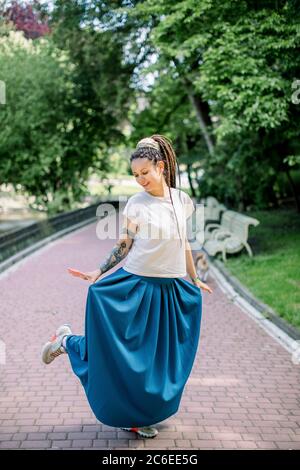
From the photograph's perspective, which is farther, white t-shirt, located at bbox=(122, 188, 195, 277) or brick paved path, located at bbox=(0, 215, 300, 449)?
brick paved path, located at bbox=(0, 215, 300, 449)

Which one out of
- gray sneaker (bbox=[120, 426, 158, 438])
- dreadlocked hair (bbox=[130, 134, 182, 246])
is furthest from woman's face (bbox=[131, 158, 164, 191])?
gray sneaker (bbox=[120, 426, 158, 438])

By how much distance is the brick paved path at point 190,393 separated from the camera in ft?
14.8

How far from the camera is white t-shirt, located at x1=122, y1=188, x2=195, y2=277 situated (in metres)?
4.30

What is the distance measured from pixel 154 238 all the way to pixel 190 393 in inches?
77.1

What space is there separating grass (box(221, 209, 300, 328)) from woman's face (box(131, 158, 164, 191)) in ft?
13.4

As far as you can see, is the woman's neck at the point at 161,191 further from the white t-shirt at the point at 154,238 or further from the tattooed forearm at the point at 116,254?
the tattooed forearm at the point at 116,254

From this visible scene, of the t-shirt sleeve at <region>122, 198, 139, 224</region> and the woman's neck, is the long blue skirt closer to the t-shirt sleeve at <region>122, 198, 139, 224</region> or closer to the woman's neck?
the t-shirt sleeve at <region>122, 198, 139, 224</region>

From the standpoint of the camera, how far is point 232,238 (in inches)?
538

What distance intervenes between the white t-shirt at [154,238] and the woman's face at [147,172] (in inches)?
4.0

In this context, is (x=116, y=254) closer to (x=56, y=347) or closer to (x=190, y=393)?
(x=56, y=347)

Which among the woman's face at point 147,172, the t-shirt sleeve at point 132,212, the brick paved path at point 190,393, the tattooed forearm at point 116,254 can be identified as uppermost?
the woman's face at point 147,172

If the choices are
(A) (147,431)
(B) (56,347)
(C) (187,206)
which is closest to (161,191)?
(C) (187,206)

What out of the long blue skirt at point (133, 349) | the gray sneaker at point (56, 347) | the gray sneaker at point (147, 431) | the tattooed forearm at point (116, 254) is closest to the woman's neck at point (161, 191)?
the tattooed forearm at point (116, 254)
